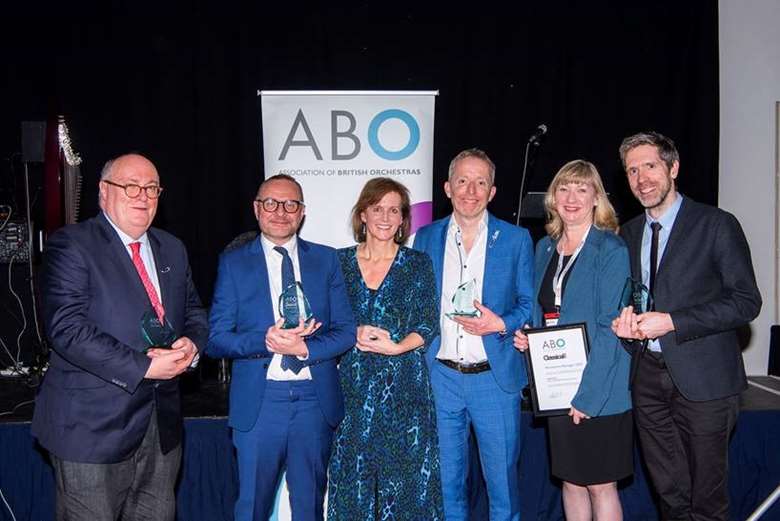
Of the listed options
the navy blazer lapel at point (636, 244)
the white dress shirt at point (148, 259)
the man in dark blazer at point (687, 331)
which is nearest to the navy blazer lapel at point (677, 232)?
the man in dark blazer at point (687, 331)

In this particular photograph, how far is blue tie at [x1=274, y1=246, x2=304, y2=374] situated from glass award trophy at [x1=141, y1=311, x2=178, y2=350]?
0.44 metres

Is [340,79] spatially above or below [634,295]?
above

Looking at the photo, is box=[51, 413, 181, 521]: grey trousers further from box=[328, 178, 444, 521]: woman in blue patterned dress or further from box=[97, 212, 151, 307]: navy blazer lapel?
box=[328, 178, 444, 521]: woman in blue patterned dress

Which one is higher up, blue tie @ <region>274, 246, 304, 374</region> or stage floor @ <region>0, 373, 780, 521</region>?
blue tie @ <region>274, 246, 304, 374</region>

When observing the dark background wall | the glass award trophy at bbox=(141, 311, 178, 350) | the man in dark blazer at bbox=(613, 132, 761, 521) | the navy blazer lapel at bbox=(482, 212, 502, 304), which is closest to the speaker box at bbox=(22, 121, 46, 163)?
the dark background wall

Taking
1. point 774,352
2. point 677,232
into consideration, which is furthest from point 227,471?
point 774,352

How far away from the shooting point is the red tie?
2395mm

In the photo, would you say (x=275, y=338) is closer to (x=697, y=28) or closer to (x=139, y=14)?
(x=139, y=14)

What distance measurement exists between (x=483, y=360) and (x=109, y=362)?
4.87ft

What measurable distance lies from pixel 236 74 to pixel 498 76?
81.5 inches

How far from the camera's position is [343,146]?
15.4 feet

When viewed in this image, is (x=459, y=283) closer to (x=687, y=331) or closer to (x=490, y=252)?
(x=490, y=252)

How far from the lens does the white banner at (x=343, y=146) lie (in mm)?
4652

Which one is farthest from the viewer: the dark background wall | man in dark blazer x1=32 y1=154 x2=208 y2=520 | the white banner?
the dark background wall
